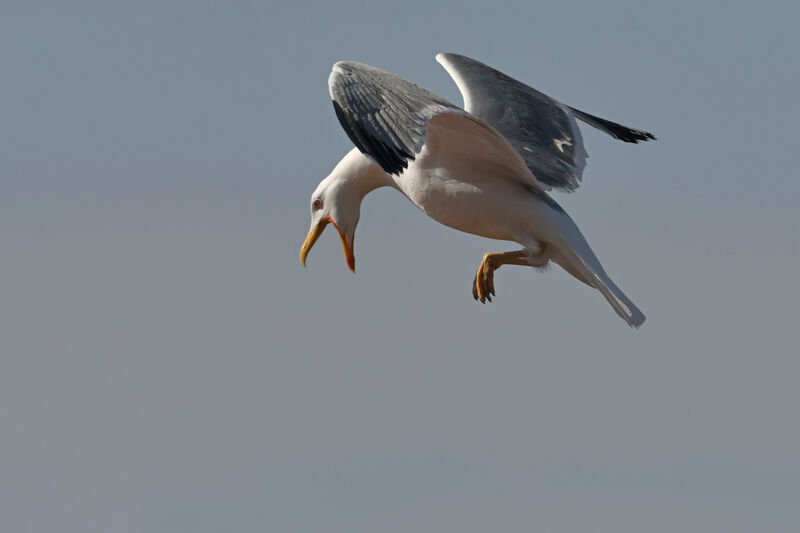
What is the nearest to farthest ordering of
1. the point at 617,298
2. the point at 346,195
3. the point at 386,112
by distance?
1. the point at 386,112
2. the point at 617,298
3. the point at 346,195

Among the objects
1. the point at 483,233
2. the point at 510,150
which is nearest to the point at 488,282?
the point at 483,233

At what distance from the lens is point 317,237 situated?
608 inches

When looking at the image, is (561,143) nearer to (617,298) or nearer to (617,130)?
(617,130)

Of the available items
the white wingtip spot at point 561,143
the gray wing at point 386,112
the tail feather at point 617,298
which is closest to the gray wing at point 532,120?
the white wingtip spot at point 561,143

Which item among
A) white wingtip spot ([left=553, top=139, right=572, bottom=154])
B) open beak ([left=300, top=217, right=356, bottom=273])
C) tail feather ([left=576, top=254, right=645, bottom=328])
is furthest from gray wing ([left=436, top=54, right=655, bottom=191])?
open beak ([left=300, top=217, right=356, bottom=273])

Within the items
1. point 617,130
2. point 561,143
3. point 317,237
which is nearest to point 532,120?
point 561,143

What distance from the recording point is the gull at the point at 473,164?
1225 cm

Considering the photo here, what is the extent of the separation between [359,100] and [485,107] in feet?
10.7

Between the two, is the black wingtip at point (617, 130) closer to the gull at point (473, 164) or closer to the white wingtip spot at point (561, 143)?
the gull at point (473, 164)

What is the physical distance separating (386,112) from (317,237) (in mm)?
3425

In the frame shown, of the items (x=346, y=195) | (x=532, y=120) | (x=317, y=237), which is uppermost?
(x=532, y=120)

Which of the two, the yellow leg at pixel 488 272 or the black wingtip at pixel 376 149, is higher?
the black wingtip at pixel 376 149

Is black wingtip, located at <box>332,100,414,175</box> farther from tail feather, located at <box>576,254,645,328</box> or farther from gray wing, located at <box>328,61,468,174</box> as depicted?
tail feather, located at <box>576,254,645,328</box>

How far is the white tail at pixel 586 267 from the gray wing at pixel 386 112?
5.94 feet
